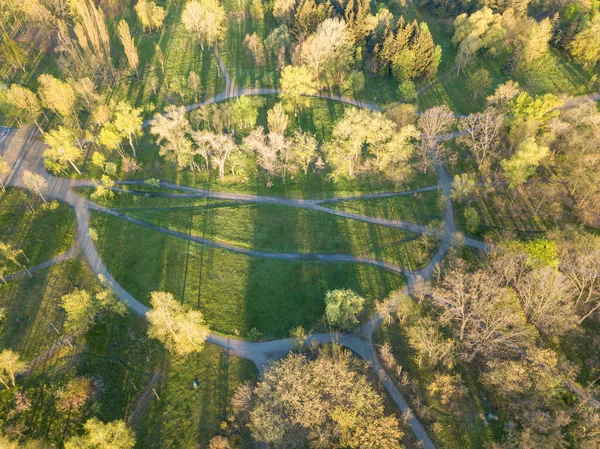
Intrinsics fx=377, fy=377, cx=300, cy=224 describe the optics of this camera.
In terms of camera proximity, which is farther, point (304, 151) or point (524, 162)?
point (304, 151)

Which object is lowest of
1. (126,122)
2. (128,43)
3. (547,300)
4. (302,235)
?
(547,300)

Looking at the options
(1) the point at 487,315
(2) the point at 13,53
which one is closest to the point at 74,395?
(1) the point at 487,315

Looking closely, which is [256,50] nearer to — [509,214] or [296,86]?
[296,86]

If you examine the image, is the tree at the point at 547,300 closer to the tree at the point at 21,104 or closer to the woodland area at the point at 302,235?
the woodland area at the point at 302,235

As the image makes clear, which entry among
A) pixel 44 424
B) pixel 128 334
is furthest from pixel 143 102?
pixel 44 424

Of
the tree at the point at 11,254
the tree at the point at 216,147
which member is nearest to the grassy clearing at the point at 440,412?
the tree at the point at 216,147

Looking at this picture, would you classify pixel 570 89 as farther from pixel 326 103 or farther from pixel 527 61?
pixel 326 103

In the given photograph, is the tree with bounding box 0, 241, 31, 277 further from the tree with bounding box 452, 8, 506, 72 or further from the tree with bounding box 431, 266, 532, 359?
the tree with bounding box 452, 8, 506, 72

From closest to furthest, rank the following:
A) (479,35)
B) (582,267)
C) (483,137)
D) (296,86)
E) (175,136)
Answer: (582,267), (483,137), (175,136), (296,86), (479,35)
